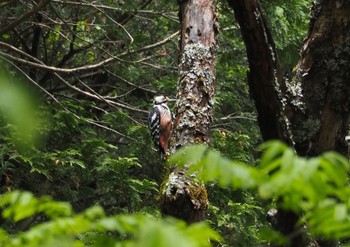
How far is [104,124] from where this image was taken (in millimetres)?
7789

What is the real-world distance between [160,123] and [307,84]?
413 centimetres

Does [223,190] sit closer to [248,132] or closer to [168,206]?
[248,132]

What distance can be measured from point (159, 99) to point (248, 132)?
51.7 inches

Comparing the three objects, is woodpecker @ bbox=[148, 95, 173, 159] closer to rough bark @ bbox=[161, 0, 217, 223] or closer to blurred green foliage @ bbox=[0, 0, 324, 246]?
blurred green foliage @ bbox=[0, 0, 324, 246]

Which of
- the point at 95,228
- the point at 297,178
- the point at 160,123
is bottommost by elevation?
the point at 160,123

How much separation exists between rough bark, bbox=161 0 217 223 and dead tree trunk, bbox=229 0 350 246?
0.45 meters

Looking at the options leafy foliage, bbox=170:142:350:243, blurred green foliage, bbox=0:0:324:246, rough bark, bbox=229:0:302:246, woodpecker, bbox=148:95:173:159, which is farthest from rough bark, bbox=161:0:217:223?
woodpecker, bbox=148:95:173:159

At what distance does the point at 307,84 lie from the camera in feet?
Result: 10.8

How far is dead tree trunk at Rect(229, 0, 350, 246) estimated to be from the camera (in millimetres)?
3025

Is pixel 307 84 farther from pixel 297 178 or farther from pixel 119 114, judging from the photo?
pixel 119 114

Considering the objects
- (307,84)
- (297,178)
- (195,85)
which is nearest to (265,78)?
(307,84)

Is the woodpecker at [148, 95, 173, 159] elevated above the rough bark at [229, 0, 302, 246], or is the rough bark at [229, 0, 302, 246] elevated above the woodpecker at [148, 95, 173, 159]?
the rough bark at [229, 0, 302, 246]

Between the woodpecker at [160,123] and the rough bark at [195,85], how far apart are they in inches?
130

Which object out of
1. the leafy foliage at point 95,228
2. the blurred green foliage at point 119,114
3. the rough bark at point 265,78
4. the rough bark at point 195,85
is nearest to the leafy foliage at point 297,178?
the leafy foliage at point 95,228
